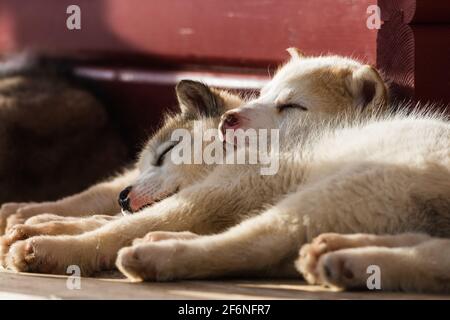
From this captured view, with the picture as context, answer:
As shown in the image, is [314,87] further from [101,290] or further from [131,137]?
[131,137]

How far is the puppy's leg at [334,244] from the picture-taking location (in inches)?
113

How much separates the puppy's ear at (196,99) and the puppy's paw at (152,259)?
1.24m

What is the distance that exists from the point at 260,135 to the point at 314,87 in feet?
1.12

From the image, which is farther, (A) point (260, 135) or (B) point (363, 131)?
(A) point (260, 135)

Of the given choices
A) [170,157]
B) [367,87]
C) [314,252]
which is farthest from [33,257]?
[367,87]

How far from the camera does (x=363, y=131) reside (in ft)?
11.5

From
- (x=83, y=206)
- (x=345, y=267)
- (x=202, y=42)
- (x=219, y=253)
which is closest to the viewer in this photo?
(x=345, y=267)

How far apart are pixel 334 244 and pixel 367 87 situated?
1209 millimetres

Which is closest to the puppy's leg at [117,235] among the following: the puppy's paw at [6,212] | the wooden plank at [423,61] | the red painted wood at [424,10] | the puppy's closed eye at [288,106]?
the puppy's closed eye at [288,106]

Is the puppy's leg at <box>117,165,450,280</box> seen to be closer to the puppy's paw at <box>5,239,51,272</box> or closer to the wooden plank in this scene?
the puppy's paw at <box>5,239,51,272</box>

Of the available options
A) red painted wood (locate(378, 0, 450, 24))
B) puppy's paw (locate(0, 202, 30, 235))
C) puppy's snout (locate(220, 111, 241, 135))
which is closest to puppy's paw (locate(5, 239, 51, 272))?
puppy's snout (locate(220, 111, 241, 135))

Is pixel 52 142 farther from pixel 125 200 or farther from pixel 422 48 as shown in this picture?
pixel 422 48

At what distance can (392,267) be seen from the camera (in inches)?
114
